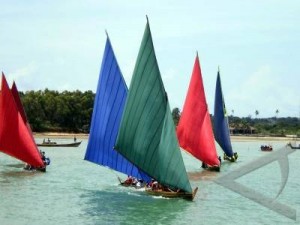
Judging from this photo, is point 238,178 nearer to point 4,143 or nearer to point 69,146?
point 4,143

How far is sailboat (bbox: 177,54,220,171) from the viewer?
56250 millimetres

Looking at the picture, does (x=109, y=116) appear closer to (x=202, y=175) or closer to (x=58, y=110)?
(x=202, y=175)

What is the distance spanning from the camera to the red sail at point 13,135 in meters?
48.4

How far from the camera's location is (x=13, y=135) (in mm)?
48406

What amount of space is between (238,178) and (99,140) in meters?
19.9

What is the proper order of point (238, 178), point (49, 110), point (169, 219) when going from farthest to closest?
point (49, 110) < point (238, 178) < point (169, 219)

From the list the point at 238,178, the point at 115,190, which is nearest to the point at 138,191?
the point at 115,190

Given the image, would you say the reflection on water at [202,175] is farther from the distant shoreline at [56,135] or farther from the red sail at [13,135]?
the distant shoreline at [56,135]

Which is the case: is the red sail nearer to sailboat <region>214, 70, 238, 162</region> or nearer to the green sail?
the green sail

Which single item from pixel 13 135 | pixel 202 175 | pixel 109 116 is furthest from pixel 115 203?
pixel 202 175

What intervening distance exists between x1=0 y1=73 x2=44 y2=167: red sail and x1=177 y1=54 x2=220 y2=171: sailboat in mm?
14432

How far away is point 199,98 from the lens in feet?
188

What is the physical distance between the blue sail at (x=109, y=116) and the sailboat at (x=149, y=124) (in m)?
4.20

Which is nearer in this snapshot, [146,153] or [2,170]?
[146,153]
